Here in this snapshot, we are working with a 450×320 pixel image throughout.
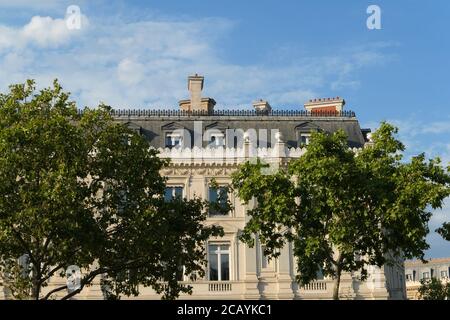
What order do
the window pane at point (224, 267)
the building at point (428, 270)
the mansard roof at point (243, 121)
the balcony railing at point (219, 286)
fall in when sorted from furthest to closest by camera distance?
the building at point (428, 270)
the mansard roof at point (243, 121)
the window pane at point (224, 267)
the balcony railing at point (219, 286)

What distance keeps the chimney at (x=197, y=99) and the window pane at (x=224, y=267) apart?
11.9 meters

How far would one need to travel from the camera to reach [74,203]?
3141cm

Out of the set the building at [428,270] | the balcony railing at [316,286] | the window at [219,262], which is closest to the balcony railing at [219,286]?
the window at [219,262]

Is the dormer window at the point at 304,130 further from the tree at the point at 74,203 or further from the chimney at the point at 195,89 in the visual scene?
the tree at the point at 74,203

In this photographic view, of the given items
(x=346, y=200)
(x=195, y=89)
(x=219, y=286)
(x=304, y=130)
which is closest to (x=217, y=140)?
(x=195, y=89)

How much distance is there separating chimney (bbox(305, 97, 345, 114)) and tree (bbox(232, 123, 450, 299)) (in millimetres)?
21212

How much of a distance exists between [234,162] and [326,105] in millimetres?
12720

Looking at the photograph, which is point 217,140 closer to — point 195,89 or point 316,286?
point 195,89

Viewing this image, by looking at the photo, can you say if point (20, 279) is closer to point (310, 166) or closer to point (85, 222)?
point (85, 222)

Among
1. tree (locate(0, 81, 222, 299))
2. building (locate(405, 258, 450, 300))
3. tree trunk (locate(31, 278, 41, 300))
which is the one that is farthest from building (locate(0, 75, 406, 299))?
building (locate(405, 258, 450, 300))

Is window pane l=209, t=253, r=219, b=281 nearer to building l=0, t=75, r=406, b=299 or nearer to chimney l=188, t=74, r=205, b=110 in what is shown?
building l=0, t=75, r=406, b=299

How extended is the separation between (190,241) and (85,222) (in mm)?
5127

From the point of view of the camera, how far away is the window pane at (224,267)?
49.4 meters
